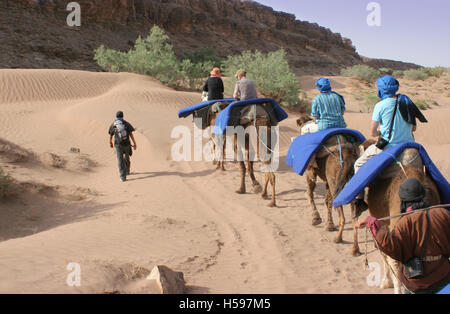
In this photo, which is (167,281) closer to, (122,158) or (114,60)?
(122,158)

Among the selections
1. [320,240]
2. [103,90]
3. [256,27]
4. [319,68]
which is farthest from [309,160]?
[256,27]

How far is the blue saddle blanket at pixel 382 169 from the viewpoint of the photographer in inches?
161

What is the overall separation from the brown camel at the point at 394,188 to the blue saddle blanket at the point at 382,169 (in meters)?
0.05

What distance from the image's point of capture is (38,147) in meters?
13.0

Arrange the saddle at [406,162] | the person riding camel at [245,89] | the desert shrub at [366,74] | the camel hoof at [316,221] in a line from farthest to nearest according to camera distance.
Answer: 1. the desert shrub at [366,74]
2. the person riding camel at [245,89]
3. the camel hoof at [316,221]
4. the saddle at [406,162]

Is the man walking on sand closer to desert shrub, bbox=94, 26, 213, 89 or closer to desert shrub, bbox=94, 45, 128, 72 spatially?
desert shrub, bbox=94, 26, 213, 89

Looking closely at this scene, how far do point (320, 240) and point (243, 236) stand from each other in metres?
1.34

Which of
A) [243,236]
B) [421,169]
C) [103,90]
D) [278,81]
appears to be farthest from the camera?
[103,90]

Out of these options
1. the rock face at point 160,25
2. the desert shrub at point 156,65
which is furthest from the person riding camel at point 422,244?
the rock face at point 160,25

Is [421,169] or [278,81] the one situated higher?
[278,81]

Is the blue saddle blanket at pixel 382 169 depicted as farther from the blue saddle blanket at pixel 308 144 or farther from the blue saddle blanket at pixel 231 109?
the blue saddle blanket at pixel 231 109

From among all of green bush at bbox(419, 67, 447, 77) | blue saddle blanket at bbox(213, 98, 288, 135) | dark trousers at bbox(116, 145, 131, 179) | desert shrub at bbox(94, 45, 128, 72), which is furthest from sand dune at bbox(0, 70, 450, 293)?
green bush at bbox(419, 67, 447, 77)

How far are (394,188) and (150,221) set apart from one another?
4.44 metres
